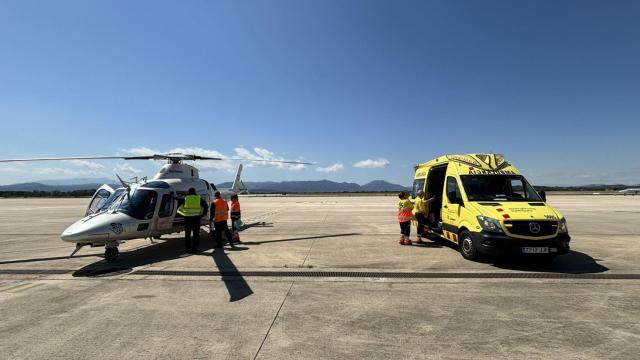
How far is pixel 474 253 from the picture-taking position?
8.62 m

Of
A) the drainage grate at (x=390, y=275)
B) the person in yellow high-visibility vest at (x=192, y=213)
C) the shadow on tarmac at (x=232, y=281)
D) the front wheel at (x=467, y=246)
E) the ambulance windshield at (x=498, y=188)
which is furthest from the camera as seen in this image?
the person in yellow high-visibility vest at (x=192, y=213)

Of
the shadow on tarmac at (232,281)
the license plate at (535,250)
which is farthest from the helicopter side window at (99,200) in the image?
the license plate at (535,250)

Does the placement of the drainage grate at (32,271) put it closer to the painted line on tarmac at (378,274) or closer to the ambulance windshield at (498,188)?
the painted line on tarmac at (378,274)

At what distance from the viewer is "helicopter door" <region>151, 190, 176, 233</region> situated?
10.6m

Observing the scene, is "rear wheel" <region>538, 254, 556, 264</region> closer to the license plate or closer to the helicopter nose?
the license plate

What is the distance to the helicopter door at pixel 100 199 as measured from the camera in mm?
10219

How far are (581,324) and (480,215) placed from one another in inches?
151

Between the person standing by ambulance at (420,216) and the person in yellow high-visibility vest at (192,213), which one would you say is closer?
the person in yellow high-visibility vest at (192,213)

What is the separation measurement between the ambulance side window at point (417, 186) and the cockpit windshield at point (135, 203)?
8.70 metres

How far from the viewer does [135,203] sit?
32.7 ft

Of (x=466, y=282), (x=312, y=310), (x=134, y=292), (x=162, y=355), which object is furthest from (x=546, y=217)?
(x=134, y=292)

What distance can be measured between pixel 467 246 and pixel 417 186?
452 cm

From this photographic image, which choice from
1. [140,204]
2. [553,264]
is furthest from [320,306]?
[140,204]

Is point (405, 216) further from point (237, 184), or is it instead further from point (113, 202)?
point (237, 184)
